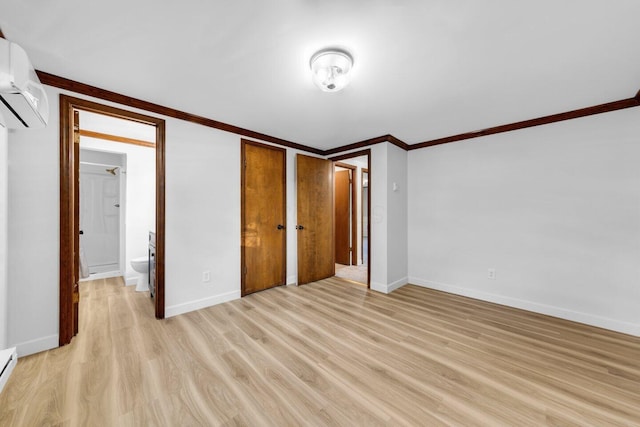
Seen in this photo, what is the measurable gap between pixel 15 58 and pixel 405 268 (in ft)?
13.7

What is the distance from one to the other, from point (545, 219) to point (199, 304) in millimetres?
4006

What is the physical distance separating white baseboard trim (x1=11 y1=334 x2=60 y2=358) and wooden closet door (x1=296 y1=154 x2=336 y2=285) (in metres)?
2.50

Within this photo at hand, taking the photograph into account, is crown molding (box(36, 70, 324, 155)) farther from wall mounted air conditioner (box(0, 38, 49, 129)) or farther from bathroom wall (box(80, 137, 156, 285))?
bathroom wall (box(80, 137, 156, 285))

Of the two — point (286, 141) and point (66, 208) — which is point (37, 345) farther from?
point (286, 141)

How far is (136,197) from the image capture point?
3707 millimetres

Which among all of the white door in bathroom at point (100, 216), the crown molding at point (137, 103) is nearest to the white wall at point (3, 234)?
the crown molding at point (137, 103)

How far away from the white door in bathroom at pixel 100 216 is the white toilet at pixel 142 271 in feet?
3.96

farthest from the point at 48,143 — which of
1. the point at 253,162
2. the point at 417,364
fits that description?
the point at 417,364

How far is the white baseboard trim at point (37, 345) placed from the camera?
5.87 ft

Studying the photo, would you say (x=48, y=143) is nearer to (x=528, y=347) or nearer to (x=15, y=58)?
(x=15, y=58)

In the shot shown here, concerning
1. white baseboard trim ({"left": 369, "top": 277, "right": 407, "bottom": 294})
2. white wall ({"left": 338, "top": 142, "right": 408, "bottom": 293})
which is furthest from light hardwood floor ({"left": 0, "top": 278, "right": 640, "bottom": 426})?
white wall ({"left": 338, "top": 142, "right": 408, "bottom": 293})

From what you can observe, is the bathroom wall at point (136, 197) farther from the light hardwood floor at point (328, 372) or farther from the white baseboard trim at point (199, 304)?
the white baseboard trim at point (199, 304)

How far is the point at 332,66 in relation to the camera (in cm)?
165

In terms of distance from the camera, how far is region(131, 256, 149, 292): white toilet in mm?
3252
